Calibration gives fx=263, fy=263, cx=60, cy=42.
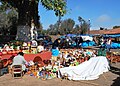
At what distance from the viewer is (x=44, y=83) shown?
12023mm

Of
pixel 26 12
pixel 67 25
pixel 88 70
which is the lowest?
pixel 88 70

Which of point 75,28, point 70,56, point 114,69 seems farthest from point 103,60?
point 75,28

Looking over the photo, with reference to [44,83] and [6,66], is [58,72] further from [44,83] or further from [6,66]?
[6,66]

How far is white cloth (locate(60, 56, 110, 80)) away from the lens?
511 inches

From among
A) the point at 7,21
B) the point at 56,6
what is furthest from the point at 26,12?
the point at 7,21

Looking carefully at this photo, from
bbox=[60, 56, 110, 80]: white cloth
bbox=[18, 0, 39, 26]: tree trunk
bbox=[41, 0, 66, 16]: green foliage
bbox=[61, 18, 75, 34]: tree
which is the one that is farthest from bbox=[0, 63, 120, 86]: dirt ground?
bbox=[61, 18, 75, 34]: tree

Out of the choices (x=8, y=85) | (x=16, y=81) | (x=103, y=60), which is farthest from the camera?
(x=103, y=60)

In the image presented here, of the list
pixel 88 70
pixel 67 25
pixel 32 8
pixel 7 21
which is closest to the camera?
pixel 88 70

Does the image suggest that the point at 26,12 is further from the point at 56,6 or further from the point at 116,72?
the point at 116,72

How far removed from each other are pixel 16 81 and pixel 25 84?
0.80m

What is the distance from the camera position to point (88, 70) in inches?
543

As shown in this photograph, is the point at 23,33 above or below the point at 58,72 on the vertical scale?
above

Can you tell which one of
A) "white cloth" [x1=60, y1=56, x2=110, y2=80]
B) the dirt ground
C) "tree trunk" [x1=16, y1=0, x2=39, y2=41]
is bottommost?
the dirt ground

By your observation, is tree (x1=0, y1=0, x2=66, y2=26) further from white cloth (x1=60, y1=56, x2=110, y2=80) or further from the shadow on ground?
white cloth (x1=60, y1=56, x2=110, y2=80)
